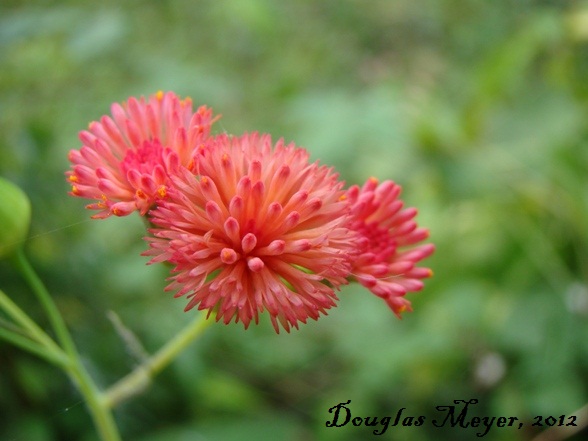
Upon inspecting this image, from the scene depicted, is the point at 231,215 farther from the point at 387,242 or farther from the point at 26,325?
the point at 26,325

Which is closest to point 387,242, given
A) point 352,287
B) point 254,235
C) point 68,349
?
point 254,235

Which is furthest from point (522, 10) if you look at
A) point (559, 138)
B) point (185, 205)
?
point (185, 205)

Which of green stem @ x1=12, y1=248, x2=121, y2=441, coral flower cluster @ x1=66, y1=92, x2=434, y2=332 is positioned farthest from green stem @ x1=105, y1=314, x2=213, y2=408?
coral flower cluster @ x1=66, y1=92, x2=434, y2=332

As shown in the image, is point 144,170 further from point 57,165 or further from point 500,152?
point 500,152

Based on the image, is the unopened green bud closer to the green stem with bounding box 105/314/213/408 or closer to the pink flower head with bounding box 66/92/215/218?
the pink flower head with bounding box 66/92/215/218

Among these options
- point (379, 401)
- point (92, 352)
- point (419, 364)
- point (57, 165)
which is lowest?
point (379, 401)

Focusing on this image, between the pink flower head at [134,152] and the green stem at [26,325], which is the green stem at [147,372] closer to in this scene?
the green stem at [26,325]
